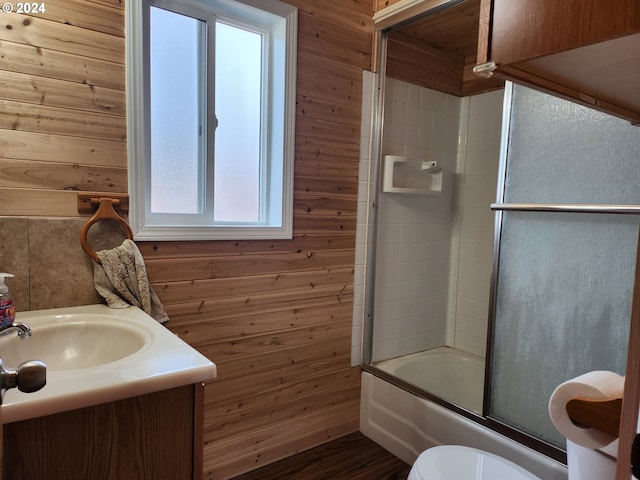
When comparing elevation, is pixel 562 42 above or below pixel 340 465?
above

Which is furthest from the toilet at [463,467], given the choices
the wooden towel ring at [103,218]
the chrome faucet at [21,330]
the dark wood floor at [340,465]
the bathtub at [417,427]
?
the wooden towel ring at [103,218]

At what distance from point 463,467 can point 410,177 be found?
160 cm

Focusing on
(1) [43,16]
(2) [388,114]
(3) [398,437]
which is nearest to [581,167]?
(2) [388,114]

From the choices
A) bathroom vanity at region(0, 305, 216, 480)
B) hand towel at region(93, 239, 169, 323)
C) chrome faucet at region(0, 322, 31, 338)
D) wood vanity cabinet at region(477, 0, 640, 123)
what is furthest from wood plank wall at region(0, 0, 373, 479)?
wood vanity cabinet at region(477, 0, 640, 123)

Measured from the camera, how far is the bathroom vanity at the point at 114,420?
0.73 metres

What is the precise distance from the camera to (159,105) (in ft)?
5.58

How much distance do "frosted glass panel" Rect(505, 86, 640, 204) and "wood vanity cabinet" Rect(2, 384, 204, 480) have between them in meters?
1.37

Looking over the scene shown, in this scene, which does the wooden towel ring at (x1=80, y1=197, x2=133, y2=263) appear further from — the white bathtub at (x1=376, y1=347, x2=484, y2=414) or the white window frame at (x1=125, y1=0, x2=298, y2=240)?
the white bathtub at (x1=376, y1=347, x2=484, y2=414)

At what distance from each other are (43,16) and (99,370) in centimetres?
118

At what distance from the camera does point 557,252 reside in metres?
1.51

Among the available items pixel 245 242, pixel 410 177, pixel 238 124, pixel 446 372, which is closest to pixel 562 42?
pixel 245 242

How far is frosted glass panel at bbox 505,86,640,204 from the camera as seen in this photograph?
1.34m

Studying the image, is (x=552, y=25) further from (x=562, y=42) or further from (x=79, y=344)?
(x=79, y=344)

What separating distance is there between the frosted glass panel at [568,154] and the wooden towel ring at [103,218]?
4.80 ft
